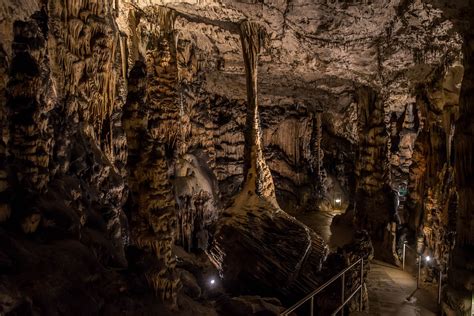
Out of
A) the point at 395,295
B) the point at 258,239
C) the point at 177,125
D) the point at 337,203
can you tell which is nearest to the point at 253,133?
the point at 177,125

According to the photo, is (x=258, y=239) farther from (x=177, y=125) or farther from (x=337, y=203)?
(x=337, y=203)

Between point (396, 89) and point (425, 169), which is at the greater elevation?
point (396, 89)

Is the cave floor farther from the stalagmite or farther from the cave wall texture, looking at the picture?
the stalagmite

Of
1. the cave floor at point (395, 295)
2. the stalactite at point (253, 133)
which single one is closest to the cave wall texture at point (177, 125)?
the stalactite at point (253, 133)

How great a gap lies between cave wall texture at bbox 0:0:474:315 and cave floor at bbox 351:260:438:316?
699 mm

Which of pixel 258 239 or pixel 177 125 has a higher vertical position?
pixel 177 125

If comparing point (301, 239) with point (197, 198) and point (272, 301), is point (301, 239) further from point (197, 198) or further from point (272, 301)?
point (197, 198)

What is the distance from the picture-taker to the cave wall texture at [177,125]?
4.13 metres

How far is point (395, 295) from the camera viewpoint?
6.71 metres

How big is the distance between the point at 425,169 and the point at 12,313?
927cm

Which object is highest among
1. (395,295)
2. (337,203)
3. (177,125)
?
(177,125)

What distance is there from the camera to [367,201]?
35.8 ft

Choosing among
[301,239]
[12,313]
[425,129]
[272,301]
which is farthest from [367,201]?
[12,313]

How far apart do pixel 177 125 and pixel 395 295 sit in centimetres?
548
